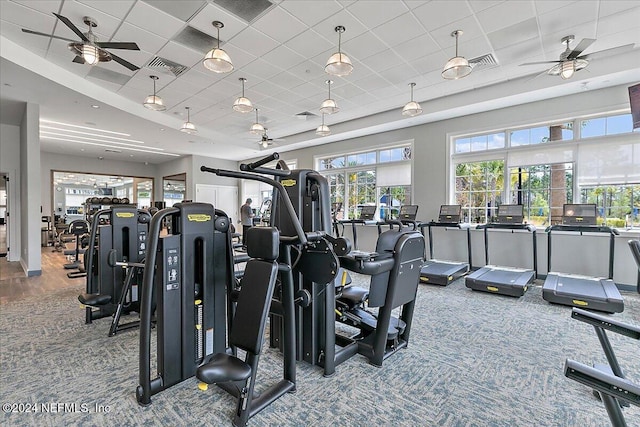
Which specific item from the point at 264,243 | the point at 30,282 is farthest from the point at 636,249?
the point at 30,282

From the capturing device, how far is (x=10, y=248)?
7.93 meters

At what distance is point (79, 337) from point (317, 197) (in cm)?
302

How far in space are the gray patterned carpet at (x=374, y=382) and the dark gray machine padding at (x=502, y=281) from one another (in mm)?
1034

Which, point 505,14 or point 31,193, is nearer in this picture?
point 505,14

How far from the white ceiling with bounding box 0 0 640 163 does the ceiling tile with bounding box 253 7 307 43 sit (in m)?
0.02

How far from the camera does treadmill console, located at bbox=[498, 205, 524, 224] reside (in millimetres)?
5883

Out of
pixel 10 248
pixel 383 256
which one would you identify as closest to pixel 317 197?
pixel 383 256

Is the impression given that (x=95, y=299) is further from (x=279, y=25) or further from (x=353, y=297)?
(x=279, y=25)

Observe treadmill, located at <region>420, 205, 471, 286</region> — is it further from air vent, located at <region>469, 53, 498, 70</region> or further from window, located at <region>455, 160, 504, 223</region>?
air vent, located at <region>469, 53, 498, 70</region>

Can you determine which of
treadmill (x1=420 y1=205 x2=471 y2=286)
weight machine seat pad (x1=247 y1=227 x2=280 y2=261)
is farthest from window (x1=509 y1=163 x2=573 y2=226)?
weight machine seat pad (x1=247 y1=227 x2=280 y2=261)

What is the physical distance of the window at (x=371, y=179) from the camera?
28.7 feet

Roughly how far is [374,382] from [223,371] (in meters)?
1.27

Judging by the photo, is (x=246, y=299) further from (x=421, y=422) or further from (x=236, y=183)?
(x=236, y=183)

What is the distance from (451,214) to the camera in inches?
265
